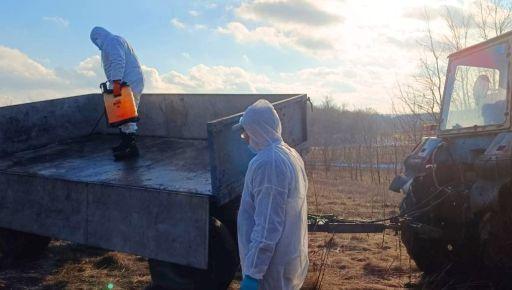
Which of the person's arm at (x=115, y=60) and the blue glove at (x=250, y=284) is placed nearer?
the blue glove at (x=250, y=284)

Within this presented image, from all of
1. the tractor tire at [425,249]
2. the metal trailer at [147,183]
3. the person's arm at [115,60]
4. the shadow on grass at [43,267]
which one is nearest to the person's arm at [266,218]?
the metal trailer at [147,183]

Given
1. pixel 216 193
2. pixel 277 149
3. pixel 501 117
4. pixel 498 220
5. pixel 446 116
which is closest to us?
pixel 277 149

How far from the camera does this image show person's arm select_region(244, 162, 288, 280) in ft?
8.69

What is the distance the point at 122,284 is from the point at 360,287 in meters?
A: 2.31

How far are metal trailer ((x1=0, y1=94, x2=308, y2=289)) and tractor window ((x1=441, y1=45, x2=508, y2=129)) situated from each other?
1.65 m

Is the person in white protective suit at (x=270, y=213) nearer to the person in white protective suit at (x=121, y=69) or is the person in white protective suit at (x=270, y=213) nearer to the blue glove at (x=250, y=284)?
the blue glove at (x=250, y=284)

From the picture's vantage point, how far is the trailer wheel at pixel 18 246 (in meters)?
6.00

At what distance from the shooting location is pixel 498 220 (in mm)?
4527

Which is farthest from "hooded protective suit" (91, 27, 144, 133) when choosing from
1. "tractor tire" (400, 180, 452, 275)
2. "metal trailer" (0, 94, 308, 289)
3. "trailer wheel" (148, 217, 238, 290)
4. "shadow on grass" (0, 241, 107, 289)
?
"tractor tire" (400, 180, 452, 275)

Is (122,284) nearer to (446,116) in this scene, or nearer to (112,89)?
(112,89)

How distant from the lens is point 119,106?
19.7 ft

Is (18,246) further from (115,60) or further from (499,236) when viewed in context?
(499,236)

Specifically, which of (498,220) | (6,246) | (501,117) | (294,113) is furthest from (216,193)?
(6,246)

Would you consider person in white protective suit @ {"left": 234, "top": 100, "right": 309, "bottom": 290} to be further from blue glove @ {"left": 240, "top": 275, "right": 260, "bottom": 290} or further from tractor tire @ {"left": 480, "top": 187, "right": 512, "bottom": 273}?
tractor tire @ {"left": 480, "top": 187, "right": 512, "bottom": 273}
